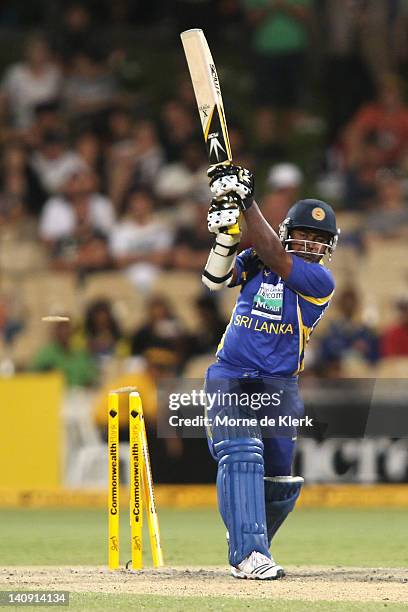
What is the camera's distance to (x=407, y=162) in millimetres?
14023

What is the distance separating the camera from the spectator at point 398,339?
1172 cm

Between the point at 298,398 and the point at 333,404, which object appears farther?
the point at 333,404

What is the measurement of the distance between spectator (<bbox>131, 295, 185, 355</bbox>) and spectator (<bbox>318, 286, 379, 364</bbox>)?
1216mm

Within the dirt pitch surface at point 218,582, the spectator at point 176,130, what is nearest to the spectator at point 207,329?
the spectator at point 176,130

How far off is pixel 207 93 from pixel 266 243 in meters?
0.76

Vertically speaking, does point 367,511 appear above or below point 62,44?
below

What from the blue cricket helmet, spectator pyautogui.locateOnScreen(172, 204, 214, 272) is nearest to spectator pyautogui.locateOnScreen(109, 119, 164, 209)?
spectator pyautogui.locateOnScreen(172, 204, 214, 272)

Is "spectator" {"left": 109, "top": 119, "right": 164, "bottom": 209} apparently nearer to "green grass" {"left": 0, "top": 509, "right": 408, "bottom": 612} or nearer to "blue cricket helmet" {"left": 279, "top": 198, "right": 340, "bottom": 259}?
"green grass" {"left": 0, "top": 509, "right": 408, "bottom": 612}

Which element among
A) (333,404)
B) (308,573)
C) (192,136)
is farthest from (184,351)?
(308,573)

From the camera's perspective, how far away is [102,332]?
12070 mm

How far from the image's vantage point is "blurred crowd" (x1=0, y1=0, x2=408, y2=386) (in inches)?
474

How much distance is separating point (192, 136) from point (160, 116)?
3.77 ft

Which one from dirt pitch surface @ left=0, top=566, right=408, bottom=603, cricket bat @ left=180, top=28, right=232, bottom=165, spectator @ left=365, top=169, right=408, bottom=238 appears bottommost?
dirt pitch surface @ left=0, top=566, right=408, bottom=603

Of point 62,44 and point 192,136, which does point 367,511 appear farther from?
point 62,44
